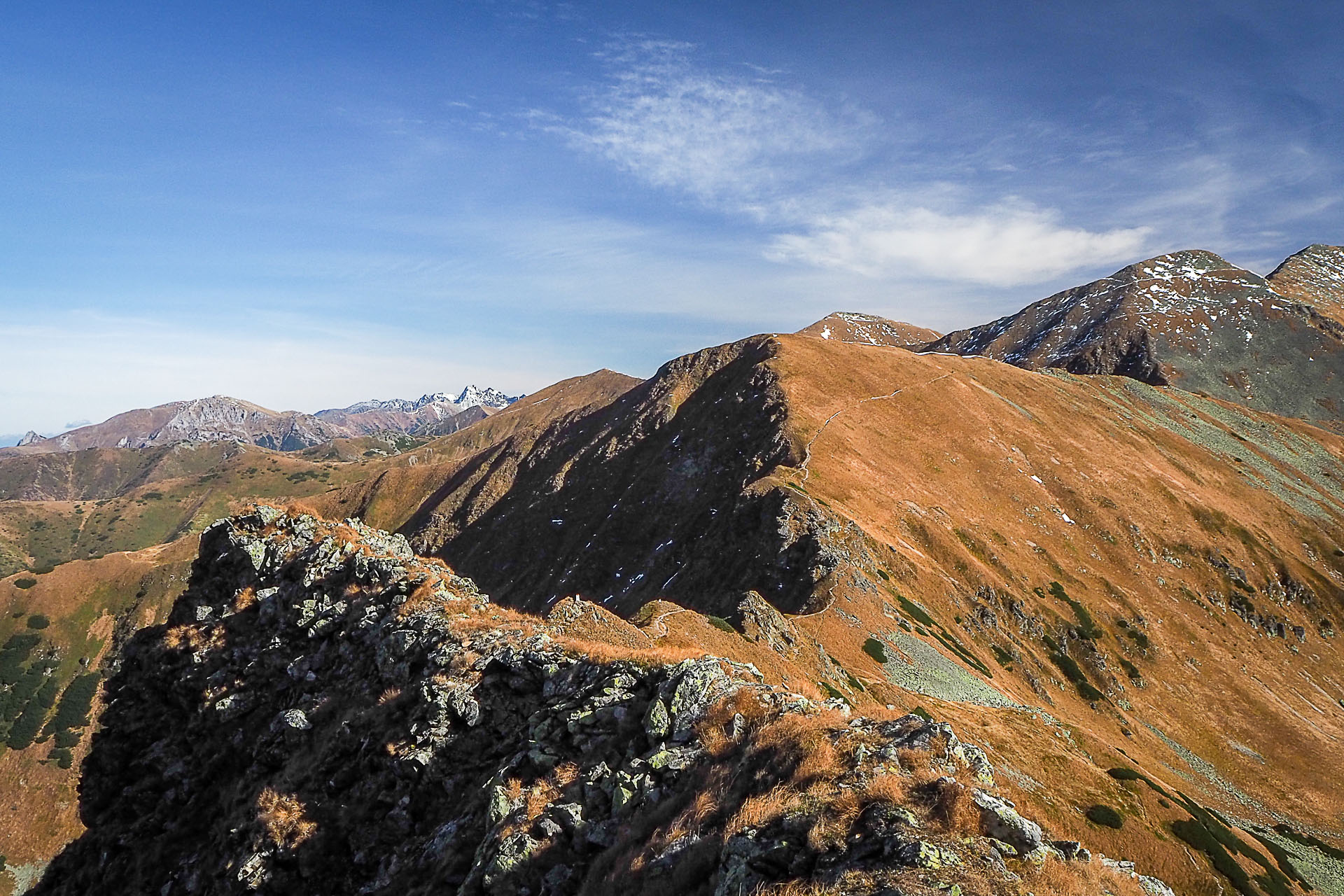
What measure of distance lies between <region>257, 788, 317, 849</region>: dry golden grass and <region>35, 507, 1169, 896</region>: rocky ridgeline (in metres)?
0.06

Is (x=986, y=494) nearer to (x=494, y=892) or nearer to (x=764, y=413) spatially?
(x=764, y=413)

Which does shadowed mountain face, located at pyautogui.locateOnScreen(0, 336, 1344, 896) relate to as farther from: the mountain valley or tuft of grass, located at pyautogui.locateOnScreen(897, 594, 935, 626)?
tuft of grass, located at pyautogui.locateOnScreen(897, 594, 935, 626)

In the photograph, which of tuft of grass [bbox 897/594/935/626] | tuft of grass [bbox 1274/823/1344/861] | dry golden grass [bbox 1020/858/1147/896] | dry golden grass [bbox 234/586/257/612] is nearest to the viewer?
dry golden grass [bbox 1020/858/1147/896]

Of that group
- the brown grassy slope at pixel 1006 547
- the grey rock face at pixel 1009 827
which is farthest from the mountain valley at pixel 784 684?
the brown grassy slope at pixel 1006 547

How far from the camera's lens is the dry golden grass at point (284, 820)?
66.8ft

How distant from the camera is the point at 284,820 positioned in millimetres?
20750

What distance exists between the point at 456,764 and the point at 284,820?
22.1 ft

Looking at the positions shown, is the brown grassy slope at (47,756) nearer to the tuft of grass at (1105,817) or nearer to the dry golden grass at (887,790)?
the tuft of grass at (1105,817)

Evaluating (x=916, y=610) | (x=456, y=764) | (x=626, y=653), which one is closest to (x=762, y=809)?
(x=626, y=653)

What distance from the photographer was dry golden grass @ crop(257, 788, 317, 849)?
2036cm

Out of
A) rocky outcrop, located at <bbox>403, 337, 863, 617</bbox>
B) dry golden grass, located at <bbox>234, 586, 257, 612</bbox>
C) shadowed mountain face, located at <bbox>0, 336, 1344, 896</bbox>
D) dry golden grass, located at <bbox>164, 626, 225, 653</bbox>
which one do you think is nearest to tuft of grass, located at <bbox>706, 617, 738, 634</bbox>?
shadowed mountain face, located at <bbox>0, 336, 1344, 896</bbox>

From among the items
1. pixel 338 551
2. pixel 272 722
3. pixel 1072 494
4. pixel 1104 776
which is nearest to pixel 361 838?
pixel 272 722

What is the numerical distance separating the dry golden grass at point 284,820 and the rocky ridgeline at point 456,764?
0.06 meters

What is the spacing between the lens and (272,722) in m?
25.1
